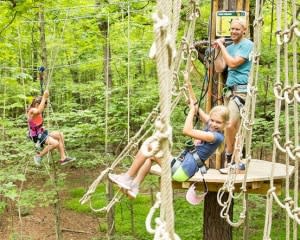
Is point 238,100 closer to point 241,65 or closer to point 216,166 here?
point 241,65

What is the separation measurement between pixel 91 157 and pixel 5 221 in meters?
3.13

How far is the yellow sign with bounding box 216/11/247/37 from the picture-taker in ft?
11.5

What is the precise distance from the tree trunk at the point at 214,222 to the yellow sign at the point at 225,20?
1309 mm

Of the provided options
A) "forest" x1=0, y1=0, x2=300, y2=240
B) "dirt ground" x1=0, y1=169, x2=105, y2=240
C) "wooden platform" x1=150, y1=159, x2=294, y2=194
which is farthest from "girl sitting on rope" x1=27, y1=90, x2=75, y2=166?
"dirt ground" x1=0, y1=169, x2=105, y2=240

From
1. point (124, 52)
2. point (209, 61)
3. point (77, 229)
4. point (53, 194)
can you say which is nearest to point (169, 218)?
point (209, 61)

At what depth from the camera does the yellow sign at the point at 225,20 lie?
3.49 metres

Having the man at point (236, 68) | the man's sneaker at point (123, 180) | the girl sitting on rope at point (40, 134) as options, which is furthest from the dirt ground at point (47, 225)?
the man's sneaker at point (123, 180)

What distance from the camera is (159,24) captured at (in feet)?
3.52

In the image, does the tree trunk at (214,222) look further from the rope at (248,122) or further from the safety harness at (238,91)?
the safety harness at (238,91)

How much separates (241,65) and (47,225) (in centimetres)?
692

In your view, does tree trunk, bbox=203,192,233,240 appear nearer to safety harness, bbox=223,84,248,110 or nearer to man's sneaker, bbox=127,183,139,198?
safety harness, bbox=223,84,248,110

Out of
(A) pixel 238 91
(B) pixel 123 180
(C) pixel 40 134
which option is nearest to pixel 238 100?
(A) pixel 238 91

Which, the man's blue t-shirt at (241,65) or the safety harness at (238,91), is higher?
the man's blue t-shirt at (241,65)

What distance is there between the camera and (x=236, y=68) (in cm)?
321
